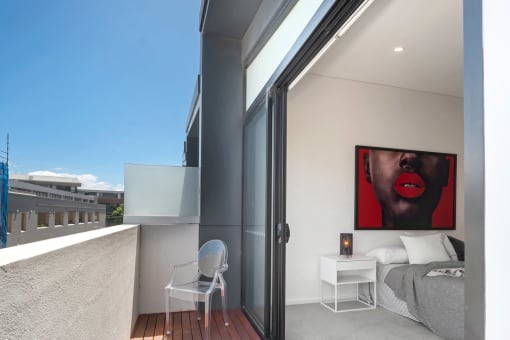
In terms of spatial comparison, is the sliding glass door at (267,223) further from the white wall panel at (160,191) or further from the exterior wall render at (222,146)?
the white wall panel at (160,191)

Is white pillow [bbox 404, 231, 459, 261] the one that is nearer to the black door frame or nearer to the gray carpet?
the gray carpet

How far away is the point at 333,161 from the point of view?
4.04m

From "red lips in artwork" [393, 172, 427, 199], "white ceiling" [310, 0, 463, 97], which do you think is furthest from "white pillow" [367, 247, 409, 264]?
"white ceiling" [310, 0, 463, 97]

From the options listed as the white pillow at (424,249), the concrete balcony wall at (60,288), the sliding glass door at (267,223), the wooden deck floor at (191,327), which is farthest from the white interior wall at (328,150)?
the concrete balcony wall at (60,288)

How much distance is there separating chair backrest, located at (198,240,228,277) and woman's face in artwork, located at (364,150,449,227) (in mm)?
2164

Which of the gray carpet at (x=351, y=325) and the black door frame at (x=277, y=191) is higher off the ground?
the black door frame at (x=277, y=191)

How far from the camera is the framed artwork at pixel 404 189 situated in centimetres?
412

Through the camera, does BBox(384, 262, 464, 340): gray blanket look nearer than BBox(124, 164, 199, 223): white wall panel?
Yes

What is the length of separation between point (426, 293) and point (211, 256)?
2.01 m

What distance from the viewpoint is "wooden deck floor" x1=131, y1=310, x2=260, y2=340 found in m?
2.72

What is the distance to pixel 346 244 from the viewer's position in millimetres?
3887

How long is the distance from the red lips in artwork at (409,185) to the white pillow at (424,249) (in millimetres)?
614
